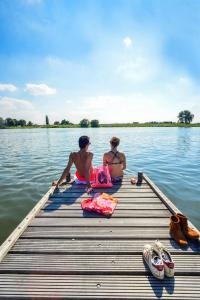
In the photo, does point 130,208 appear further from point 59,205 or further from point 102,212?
point 59,205

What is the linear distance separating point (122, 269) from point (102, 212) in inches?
64.9

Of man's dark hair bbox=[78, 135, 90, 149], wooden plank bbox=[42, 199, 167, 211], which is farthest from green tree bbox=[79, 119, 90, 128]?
wooden plank bbox=[42, 199, 167, 211]

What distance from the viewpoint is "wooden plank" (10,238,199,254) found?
3.13m

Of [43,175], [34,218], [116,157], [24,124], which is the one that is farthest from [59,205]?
[24,124]

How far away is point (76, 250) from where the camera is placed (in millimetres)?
3152

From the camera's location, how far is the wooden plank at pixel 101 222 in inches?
155

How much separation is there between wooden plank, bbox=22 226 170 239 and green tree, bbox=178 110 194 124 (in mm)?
138247

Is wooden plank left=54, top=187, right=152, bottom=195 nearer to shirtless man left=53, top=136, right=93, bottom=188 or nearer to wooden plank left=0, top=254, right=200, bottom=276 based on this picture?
shirtless man left=53, top=136, right=93, bottom=188

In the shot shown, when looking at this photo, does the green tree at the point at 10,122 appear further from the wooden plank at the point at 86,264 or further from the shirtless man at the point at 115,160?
the wooden plank at the point at 86,264

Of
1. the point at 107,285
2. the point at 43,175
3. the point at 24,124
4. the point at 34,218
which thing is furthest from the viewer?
the point at 24,124

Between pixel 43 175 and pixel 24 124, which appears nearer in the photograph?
pixel 43 175

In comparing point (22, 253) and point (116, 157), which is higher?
point (116, 157)

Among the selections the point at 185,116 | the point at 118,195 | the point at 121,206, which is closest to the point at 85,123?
the point at 185,116

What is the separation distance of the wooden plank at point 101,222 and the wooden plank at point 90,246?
1.65 feet
